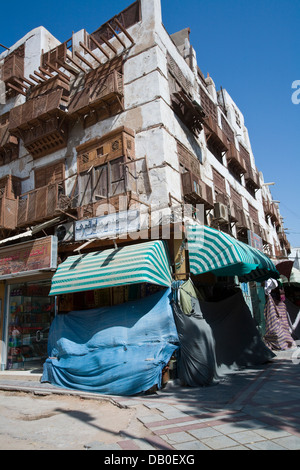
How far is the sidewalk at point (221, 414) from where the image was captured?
4070mm

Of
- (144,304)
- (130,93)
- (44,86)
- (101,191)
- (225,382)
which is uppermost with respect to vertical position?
(44,86)

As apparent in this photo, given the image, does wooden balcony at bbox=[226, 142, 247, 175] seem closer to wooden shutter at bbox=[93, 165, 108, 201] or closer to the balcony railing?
wooden shutter at bbox=[93, 165, 108, 201]

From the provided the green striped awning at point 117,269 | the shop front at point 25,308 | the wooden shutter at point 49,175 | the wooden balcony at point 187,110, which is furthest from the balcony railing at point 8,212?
the wooden balcony at point 187,110

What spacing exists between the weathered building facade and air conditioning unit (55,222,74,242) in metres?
0.04

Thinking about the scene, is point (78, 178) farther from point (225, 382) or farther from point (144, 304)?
point (225, 382)

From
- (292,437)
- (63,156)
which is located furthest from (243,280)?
(292,437)

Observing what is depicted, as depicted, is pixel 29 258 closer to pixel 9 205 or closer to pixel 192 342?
pixel 9 205

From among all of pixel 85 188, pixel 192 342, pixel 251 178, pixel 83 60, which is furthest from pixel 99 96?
pixel 251 178

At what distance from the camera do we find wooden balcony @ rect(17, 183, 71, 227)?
11906mm

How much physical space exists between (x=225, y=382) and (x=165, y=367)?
156cm

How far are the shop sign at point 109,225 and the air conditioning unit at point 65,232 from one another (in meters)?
0.43

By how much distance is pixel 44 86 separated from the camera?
13992mm

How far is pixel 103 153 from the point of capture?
1166cm

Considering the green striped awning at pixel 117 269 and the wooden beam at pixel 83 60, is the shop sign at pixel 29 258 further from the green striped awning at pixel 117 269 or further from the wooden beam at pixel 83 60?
the wooden beam at pixel 83 60
